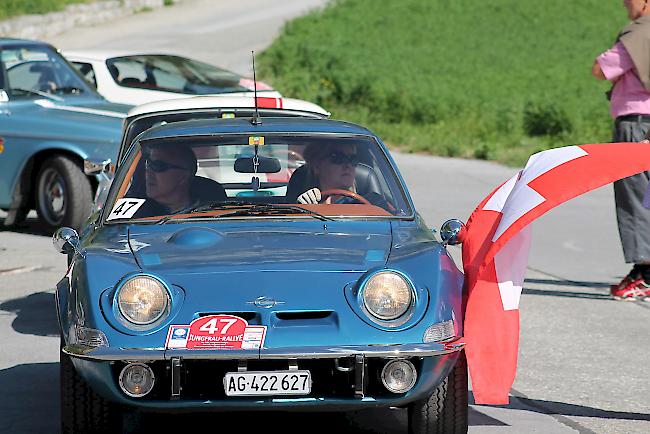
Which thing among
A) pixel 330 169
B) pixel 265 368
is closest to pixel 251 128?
pixel 330 169

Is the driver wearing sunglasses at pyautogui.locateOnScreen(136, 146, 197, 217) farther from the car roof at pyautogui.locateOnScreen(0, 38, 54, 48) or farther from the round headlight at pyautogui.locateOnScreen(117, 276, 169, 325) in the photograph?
the car roof at pyautogui.locateOnScreen(0, 38, 54, 48)

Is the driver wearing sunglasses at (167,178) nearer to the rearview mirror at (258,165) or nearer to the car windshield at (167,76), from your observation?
the rearview mirror at (258,165)

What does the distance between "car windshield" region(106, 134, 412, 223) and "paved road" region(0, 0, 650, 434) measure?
91 centimetres

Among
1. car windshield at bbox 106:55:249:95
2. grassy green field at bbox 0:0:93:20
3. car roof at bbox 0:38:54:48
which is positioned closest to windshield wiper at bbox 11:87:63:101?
car roof at bbox 0:38:54:48

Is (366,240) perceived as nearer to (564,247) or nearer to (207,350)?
(207,350)

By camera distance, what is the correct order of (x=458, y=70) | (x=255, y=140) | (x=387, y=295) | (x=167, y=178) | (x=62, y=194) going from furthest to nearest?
(x=458, y=70) → (x=62, y=194) → (x=255, y=140) → (x=167, y=178) → (x=387, y=295)

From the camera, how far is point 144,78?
16.9 m

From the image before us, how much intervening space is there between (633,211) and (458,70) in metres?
23.0

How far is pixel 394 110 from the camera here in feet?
84.2

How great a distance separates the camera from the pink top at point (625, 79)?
9898mm

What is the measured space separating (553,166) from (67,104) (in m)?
7.59

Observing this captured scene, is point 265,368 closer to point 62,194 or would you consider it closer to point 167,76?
point 62,194

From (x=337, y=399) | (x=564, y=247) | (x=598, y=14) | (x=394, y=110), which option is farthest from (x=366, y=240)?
(x=598, y=14)

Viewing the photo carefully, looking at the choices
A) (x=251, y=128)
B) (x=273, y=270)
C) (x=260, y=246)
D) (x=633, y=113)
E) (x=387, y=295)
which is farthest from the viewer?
(x=633, y=113)
